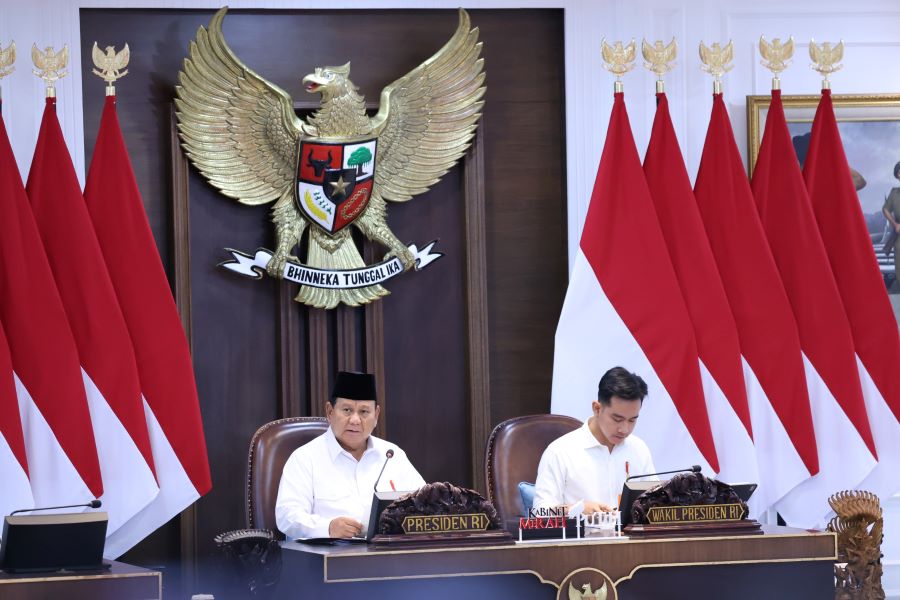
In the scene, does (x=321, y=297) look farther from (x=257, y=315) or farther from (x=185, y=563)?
(x=185, y=563)

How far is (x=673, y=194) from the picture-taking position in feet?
17.3

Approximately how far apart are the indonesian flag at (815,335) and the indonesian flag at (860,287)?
0.31 ft

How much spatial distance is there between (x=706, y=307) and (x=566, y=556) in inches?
77.6

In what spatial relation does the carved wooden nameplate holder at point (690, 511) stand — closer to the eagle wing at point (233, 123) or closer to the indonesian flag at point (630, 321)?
the indonesian flag at point (630, 321)

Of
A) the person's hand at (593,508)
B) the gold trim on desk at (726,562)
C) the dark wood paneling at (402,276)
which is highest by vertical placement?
the dark wood paneling at (402,276)

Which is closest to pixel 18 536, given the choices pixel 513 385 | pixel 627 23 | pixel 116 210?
pixel 116 210

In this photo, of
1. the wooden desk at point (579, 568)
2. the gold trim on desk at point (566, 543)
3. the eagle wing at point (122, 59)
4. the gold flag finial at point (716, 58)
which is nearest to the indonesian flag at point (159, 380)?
the eagle wing at point (122, 59)

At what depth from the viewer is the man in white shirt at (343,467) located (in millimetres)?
4254

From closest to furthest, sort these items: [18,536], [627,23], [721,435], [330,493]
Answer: [18,536]
[330,493]
[721,435]
[627,23]

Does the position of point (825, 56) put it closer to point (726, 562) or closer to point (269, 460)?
point (726, 562)

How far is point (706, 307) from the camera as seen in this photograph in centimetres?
516

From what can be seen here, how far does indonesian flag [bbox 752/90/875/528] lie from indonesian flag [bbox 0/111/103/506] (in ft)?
9.12

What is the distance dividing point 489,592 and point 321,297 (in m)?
2.11

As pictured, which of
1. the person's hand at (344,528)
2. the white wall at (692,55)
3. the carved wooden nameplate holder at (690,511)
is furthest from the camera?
the white wall at (692,55)
